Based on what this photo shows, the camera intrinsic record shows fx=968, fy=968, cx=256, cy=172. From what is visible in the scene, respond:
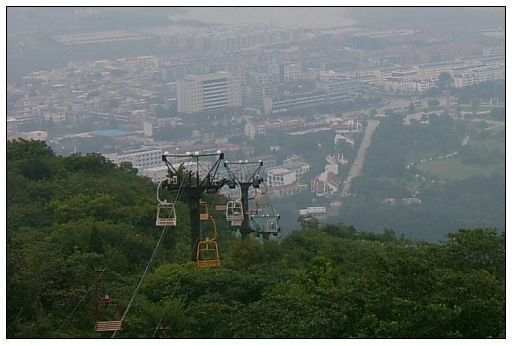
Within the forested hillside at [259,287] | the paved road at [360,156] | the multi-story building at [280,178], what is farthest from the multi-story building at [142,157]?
the forested hillside at [259,287]

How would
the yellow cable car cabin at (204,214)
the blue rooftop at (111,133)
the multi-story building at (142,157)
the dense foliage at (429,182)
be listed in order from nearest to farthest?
the yellow cable car cabin at (204,214), the multi-story building at (142,157), the dense foliage at (429,182), the blue rooftop at (111,133)

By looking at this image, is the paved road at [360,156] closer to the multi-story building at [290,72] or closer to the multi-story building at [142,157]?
the multi-story building at [290,72]

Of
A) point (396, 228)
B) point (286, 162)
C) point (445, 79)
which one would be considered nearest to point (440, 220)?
point (396, 228)

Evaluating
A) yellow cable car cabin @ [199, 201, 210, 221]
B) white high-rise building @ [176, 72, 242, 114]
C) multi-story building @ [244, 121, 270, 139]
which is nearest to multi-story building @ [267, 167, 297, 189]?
multi-story building @ [244, 121, 270, 139]

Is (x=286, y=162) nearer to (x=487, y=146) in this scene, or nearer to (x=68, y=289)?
(x=487, y=146)

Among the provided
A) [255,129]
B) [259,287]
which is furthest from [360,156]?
[259,287]

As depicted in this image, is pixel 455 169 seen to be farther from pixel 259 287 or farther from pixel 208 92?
pixel 259 287
